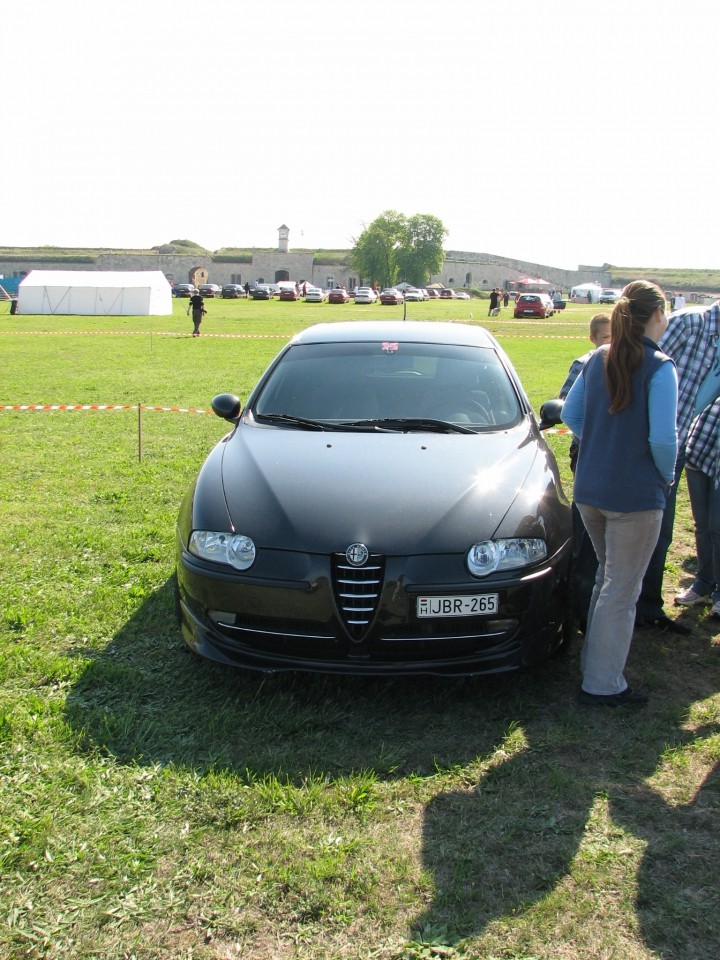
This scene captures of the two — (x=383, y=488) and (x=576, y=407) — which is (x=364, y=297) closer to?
(x=576, y=407)

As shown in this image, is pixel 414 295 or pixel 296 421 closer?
pixel 296 421

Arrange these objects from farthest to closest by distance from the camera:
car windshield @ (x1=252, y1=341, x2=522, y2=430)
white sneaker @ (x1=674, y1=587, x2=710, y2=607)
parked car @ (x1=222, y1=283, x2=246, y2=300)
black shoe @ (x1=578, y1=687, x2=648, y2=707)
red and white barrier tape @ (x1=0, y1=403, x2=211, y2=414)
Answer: parked car @ (x1=222, y1=283, x2=246, y2=300)
red and white barrier tape @ (x1=0, y1=403, x2=211, y2=414)
white sneaker @ (x1=674, y1=587, x2=710, y2=607)
car windshield @ (x1=252, y1=341, x2=522, y2=430)
black shoe @ (x1=578, y1=687, x2=648, y2=707)

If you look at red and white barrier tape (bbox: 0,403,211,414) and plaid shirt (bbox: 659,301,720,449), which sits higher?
plaid shirt (bbox: 659,301,720,449)

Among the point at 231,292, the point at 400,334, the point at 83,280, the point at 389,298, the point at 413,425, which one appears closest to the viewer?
the point at 413,425

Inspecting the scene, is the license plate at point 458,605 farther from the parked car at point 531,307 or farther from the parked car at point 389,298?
the parked car at point 389,298

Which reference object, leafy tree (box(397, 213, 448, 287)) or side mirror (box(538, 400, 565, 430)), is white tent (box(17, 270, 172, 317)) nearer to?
side mirror (box(538, 400, 565, 430))

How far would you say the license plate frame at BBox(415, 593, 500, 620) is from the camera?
3.50 m

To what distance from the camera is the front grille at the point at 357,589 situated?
3512 mm

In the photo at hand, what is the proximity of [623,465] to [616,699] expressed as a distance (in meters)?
1.03

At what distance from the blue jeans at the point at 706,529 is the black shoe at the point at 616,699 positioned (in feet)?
4.86

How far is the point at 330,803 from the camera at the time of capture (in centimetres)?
298

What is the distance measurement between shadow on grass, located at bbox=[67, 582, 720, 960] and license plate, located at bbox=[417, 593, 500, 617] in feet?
1.55

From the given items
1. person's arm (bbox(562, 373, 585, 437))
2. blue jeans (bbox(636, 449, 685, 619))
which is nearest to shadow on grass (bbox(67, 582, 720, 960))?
blue jeans (bbox(636, 449, 685, 619))

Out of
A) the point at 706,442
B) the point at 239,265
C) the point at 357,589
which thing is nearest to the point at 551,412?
the point at 706,442
